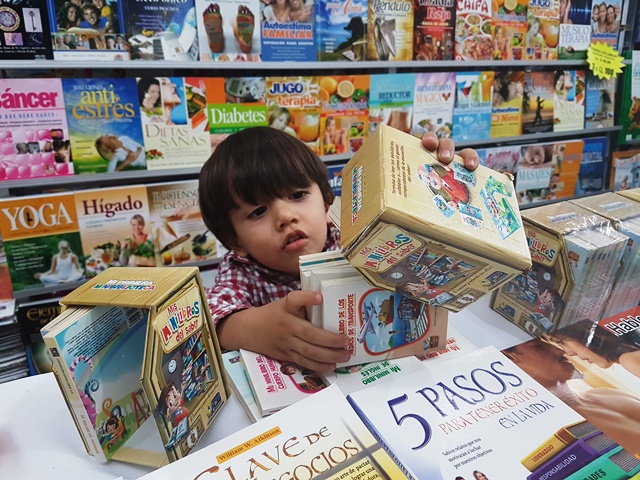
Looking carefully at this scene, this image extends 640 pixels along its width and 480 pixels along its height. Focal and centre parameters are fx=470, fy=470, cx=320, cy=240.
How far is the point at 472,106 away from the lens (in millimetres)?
2373

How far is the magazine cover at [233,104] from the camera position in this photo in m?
1.85

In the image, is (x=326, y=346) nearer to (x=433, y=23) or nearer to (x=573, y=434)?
(x=573, y=434)

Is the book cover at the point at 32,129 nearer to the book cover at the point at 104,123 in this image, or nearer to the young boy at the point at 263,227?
the book cover at the point at 104,123

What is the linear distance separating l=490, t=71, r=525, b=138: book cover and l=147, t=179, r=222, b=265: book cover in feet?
5.17

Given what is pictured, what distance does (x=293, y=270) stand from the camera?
46.3 inches

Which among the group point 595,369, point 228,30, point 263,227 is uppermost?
point 228,30

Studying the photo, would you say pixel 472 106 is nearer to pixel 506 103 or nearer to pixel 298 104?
pixel 506 103

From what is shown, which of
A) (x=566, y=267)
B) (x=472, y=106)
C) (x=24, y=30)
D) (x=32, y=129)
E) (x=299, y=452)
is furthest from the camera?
(x=472, y=106)

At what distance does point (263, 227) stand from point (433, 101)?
1545mm

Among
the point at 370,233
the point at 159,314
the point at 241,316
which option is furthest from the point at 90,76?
the point at 370,233

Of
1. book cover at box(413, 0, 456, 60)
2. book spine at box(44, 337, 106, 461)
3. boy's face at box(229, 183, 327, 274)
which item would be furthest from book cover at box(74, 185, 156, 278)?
book cover at box(413, 0, 456, 60)

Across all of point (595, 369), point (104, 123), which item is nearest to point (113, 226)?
point (104, 123)

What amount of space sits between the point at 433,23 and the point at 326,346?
1.90 metres

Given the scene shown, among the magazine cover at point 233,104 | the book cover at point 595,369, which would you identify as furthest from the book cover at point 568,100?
the book cover at point 595,369
